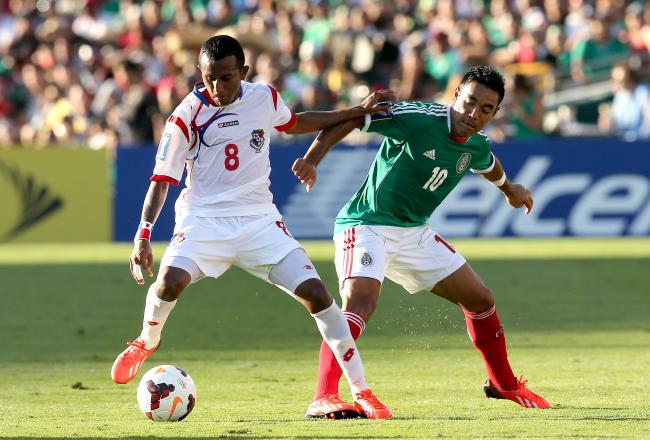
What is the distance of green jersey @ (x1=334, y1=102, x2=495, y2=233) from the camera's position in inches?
280

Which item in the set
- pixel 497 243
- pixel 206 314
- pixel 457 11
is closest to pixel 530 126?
pixel 497 243

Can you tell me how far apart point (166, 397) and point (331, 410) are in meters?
0.83

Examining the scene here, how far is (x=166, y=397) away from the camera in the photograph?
21.3ft

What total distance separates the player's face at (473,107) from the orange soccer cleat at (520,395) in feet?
4.67

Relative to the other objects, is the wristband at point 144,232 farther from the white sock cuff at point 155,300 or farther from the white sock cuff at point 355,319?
the white sock cuff at point 355,319

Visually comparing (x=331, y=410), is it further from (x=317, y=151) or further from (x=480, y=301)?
(x=317, y=151)

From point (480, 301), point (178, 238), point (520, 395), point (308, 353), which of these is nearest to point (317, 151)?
point (178, 238)

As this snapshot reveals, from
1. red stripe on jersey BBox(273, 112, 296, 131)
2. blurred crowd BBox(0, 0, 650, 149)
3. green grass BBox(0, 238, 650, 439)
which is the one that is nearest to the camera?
green grass BBox(0, 238, 650, 439)

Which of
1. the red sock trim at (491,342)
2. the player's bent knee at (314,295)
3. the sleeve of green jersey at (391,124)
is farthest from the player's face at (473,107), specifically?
the player's bent knee at (314,295)

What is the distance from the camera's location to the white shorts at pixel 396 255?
6.96m

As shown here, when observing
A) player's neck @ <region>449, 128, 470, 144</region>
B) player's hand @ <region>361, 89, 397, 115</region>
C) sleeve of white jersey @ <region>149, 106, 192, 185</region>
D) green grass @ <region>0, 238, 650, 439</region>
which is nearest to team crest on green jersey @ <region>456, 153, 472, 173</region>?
player's neck @ <region>449, 128, 470, 144</region>

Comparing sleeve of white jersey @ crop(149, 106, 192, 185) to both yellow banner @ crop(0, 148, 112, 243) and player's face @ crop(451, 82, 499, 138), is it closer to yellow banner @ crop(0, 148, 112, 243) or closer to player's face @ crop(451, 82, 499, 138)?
player's face @ crop(451, 82, 499, 138)

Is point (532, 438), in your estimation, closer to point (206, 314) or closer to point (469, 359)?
point (469, 359)

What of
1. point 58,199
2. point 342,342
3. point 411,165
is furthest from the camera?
point 58,199
